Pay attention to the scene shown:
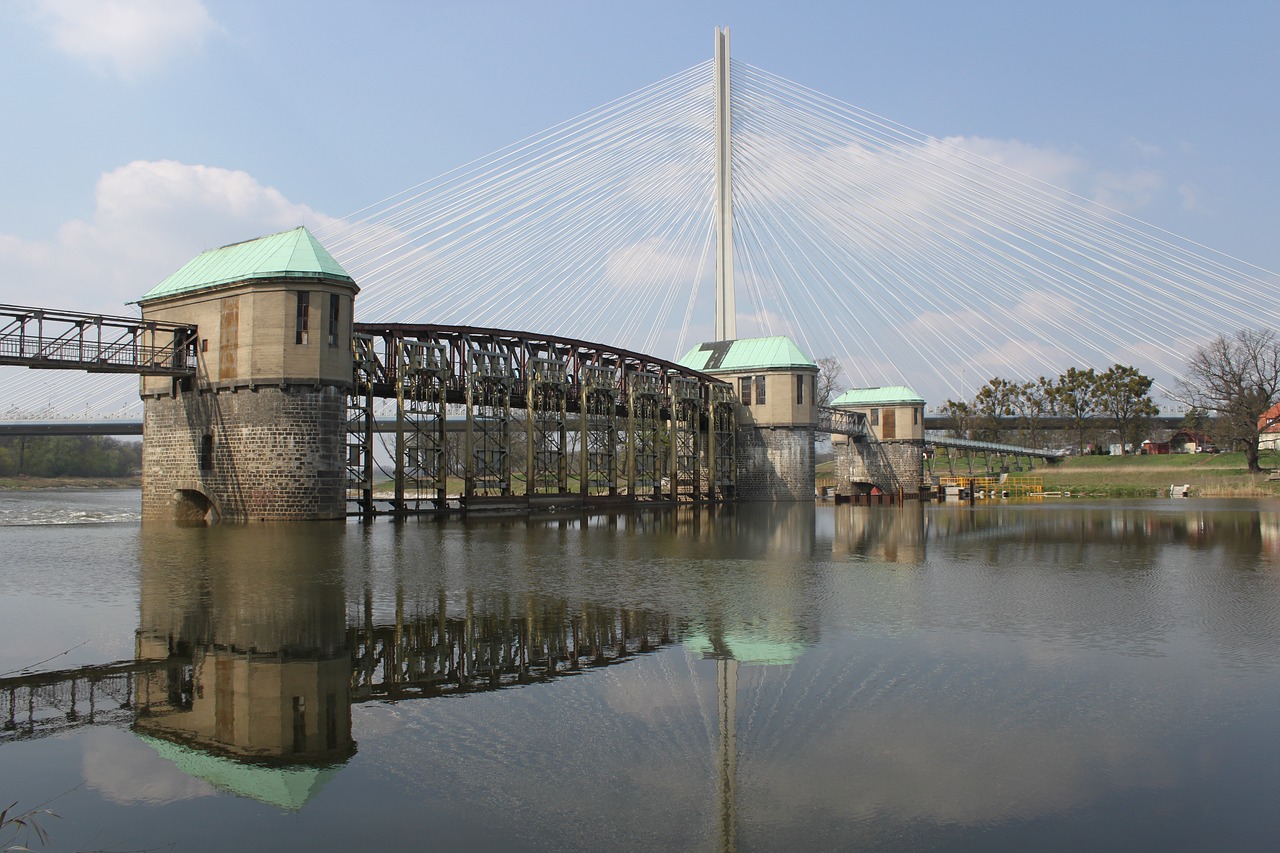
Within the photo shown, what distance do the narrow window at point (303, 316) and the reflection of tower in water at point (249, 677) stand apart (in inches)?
766

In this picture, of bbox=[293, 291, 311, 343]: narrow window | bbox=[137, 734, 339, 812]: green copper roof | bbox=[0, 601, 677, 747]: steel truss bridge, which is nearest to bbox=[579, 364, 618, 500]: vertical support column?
bbox=[293, 291, 311, 343]: narrow window

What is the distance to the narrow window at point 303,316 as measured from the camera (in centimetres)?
3781

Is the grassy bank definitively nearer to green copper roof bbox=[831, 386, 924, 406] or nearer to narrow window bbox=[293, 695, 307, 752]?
green copper roof bbox=[831, 386, 924, 406]

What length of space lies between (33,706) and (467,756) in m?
4.71

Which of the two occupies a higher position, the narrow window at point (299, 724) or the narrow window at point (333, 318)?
the narrow window at point (333, 318)

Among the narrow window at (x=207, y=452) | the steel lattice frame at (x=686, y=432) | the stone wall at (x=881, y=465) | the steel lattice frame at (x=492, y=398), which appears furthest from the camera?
the stone wall at (x=881, y=465)

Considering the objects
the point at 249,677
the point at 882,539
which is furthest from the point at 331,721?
the point at 882,539

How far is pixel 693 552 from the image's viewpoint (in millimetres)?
25812

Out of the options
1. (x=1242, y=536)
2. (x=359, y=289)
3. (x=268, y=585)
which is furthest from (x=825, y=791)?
(x=359, y=289)

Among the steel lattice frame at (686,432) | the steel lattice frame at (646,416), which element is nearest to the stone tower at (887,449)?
the steel lattice frame at (686,432)

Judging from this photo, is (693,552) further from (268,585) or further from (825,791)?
(825,791)

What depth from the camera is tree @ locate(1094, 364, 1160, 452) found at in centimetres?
10894

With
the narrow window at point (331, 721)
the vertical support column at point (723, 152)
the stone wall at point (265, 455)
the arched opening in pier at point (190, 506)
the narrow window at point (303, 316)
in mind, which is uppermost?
the vertical support column at point (723, 152)

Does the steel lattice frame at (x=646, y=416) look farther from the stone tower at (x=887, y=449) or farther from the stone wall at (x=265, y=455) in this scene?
the stone tower at (x=887, y=449)
